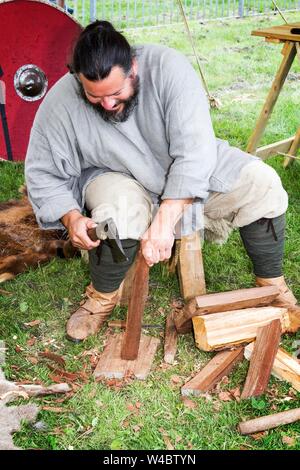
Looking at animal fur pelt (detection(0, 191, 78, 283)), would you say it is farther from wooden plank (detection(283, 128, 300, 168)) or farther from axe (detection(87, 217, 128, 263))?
wooden plank (detection(283, 128, 300, 168))

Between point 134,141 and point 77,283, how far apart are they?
0.99 m

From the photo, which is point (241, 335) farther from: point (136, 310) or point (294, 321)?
point (136, 310)

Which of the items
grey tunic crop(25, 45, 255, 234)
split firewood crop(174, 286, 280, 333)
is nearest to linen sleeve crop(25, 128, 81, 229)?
grey tunic crop(25, 45, 255, 234)

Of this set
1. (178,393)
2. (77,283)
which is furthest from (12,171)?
(178,393)

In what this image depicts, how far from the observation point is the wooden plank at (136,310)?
257 cm

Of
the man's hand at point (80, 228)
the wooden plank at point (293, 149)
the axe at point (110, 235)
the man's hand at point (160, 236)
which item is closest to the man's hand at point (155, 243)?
the man's hand at point (160, 236)

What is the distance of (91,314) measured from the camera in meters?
3.00

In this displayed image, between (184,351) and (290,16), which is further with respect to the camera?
(290,16)

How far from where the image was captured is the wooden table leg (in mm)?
4418

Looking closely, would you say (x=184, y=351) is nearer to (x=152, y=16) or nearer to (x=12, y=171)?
(x=12, y=171)

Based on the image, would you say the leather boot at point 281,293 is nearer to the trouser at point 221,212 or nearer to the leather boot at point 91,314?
the trouser at point 221,212

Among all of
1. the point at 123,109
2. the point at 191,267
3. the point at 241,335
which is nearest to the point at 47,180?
the point at 123,109

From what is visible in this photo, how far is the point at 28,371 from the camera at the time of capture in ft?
8.82
